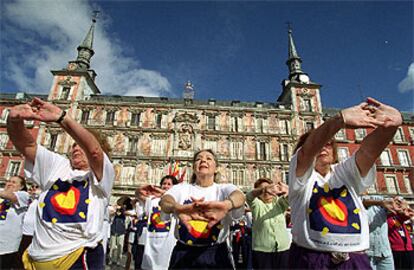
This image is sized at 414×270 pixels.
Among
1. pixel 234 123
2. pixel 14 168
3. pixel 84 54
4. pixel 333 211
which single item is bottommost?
pixel 333 211

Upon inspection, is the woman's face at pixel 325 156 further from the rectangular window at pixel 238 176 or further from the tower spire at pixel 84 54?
the tower spire at pixel 84 54

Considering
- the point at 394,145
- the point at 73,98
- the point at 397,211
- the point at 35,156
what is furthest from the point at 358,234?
the point at 394,145

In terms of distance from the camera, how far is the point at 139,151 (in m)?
26.1

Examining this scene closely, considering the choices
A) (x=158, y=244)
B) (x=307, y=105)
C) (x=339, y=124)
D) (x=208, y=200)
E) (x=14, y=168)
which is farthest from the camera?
(x=307, y=105)

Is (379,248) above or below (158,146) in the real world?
below

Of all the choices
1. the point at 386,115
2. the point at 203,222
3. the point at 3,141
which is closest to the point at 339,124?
the point at 386,115

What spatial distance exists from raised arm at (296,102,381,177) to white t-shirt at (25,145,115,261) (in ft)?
5.74

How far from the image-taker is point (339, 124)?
1.64 metres

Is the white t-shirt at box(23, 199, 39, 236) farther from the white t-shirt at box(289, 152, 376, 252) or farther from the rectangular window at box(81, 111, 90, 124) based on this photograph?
the rectangular window at box(81, 111, 90, 124)

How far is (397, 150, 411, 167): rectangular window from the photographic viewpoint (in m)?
27.6

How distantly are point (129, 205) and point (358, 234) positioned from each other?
7.47m

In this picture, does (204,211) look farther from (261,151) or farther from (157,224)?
(261,151)

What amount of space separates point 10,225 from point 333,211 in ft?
17.0

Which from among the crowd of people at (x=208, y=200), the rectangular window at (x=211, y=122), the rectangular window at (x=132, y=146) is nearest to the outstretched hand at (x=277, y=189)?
the crowd of people at (x=208, y=200)
